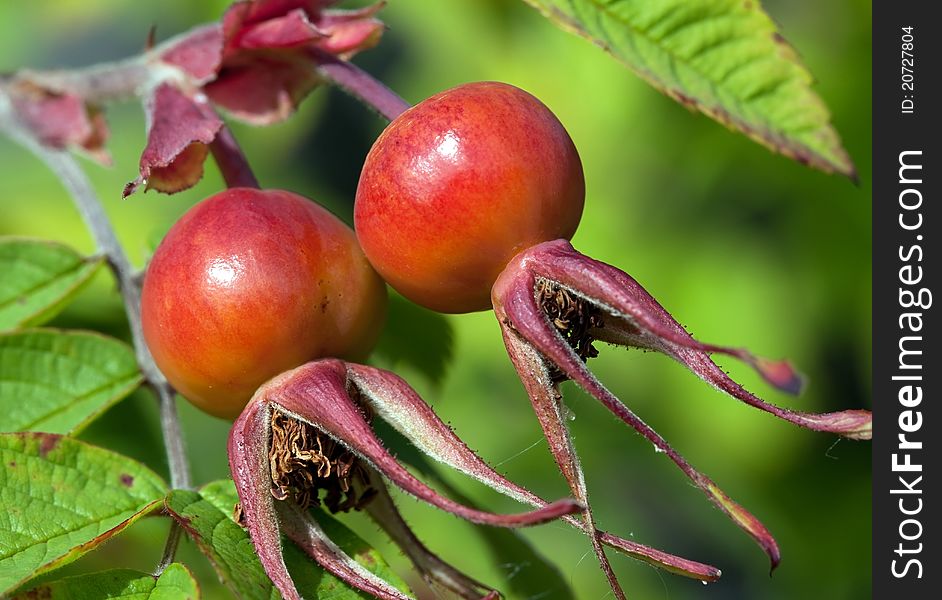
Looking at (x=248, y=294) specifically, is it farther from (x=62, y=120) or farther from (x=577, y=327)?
(x=62, y=120)

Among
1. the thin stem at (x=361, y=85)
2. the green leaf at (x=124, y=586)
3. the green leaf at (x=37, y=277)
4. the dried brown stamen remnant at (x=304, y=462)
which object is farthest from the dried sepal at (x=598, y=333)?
the green leaf at (x=37, y=277)

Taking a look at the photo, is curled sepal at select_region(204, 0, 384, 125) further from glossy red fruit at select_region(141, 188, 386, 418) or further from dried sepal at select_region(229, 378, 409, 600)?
dried sepal at select_region(229, 378, 409, 600)

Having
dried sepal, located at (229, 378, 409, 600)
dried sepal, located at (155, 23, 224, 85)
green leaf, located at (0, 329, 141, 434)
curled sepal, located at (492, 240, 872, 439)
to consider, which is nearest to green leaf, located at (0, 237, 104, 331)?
green leaf, located at (0, 329, 141, 434)

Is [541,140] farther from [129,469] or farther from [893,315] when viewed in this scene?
[893,315]

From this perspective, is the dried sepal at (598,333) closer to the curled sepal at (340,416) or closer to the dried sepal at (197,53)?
the curled sepal at (340,416)

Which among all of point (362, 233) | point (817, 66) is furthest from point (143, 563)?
point (817, 66)
